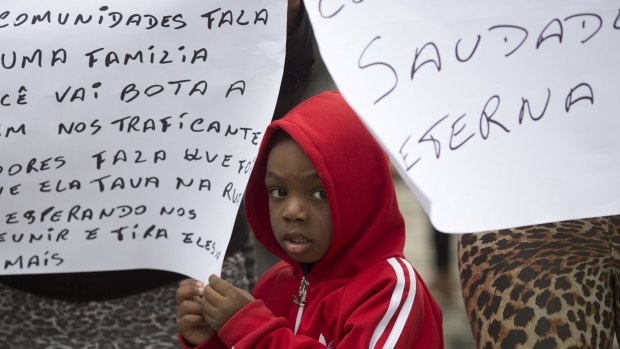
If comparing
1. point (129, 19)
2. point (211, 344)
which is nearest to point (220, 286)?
point (211, 344)

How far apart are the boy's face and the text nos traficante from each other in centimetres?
24

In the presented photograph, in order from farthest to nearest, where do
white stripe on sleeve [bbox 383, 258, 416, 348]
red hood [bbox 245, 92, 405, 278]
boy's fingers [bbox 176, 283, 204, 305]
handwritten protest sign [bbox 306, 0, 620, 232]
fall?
boy's fingers [bbox 176, 283, 204, 305] < red hood [bbox 245, 92, 405, 278] < white stripe on sleeve [bbox 383, 258, 416, 348] < handwritten protest sign [bbox 306, 0, 620, 232]

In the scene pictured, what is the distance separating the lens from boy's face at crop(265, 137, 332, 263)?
191cm

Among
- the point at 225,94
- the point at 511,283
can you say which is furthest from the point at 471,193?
the point at 225,94

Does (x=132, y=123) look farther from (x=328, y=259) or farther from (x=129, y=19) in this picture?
(x=328, y=259)

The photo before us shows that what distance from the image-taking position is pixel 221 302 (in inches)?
74.7

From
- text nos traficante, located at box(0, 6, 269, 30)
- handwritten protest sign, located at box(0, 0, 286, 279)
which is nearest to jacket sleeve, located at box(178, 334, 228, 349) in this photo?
handwritten protest sign, located at box(0, 0, 286, 279)

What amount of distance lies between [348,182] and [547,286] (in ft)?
1.28

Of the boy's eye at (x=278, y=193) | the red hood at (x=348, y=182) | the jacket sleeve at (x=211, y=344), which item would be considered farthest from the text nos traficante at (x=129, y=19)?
the jacket sleeve at (x=211, y=344)

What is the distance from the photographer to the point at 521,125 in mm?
1651

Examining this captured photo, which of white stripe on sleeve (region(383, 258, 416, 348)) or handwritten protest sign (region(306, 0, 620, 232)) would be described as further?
white stripe on sleeve (region(383, 258, 416, 348))

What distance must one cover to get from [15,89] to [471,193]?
894 millimetres

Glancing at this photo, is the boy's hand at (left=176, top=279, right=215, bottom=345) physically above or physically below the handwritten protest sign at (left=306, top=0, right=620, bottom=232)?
below

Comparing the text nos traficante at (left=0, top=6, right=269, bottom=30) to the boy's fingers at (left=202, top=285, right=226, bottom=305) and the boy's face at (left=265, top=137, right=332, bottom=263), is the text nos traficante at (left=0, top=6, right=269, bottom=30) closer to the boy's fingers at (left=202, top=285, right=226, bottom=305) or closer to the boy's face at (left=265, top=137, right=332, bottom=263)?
the boy's face at (left=265, top=137, right=332, bottom=263)
